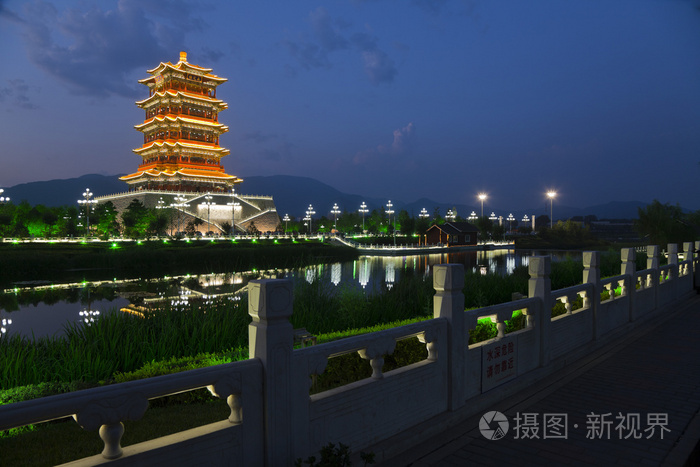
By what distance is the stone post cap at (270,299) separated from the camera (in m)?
2.90

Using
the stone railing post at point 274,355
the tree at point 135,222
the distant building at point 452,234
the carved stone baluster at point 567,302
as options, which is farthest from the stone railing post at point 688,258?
the tree at point 135,222

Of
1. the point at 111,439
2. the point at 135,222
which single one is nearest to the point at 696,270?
the point at 111,439

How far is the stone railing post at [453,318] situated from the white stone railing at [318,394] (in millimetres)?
10

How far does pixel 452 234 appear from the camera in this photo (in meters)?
63.5

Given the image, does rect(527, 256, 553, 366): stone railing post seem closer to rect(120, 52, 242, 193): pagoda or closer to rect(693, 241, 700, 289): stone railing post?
rect(693, 241, 700, 289): stone railing post

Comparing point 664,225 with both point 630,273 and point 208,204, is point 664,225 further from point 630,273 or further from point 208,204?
point 208,204

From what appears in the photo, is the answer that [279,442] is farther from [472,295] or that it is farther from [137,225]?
[137,225]

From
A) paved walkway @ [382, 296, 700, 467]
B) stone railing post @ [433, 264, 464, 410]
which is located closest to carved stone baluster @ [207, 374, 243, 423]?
paved walkway @ [382, 296, 700, 467]

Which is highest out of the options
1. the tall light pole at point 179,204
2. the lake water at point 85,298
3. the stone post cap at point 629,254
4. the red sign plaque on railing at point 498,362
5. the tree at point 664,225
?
the tall light pole at point 179,204

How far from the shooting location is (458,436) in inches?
170

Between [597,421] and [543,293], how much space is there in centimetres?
181

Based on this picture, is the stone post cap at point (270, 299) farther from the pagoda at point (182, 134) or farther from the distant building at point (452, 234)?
the pagoda at point (182, 134)

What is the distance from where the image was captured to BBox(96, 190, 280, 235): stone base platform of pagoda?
6009 cm

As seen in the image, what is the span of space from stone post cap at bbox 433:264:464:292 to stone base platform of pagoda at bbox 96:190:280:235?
5723 cm
